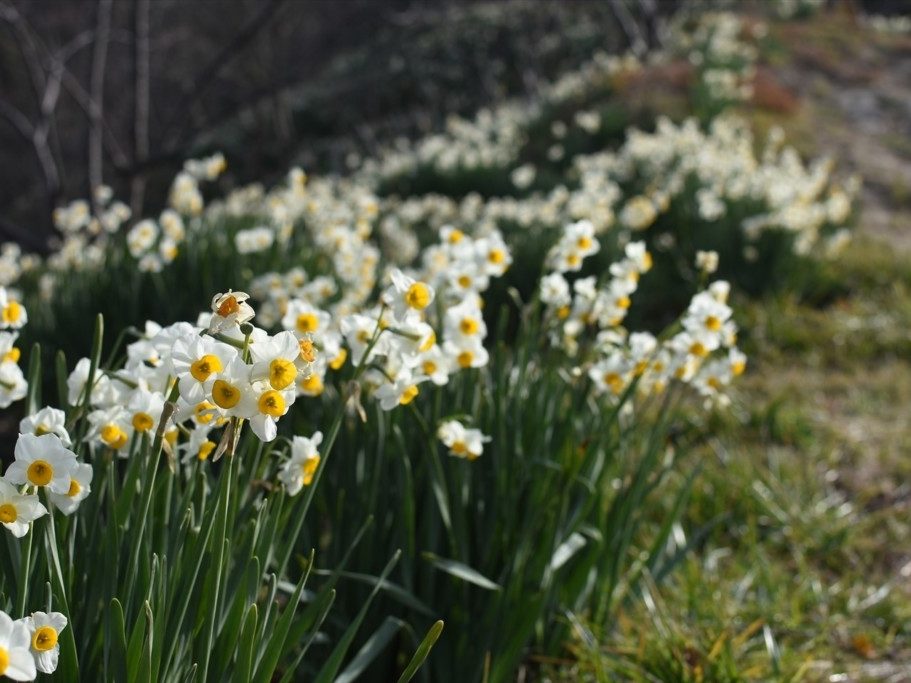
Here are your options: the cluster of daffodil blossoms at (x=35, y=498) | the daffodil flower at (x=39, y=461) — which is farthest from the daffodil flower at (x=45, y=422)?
the daffodil flower at (x=39, y=461)

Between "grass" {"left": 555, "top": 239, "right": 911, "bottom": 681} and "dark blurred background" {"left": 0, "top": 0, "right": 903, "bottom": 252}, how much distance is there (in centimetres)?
323

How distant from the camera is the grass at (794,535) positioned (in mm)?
2078

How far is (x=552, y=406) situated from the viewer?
2.08 metres

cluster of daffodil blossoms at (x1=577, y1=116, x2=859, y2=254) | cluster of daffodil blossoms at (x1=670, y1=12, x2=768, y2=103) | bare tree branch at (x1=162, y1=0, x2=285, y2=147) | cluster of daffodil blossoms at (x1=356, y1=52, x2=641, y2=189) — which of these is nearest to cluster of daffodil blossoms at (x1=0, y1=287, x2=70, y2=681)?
cluster of daffodil blossoms at (x1=577, y1=116, x2=859, y2=254)

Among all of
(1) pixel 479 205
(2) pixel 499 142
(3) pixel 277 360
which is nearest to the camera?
(3) pixel 277 360

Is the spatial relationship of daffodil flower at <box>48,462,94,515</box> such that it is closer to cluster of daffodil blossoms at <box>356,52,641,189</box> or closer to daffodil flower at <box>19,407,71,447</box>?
daffodil flower at <box>19,407,71,447</box>

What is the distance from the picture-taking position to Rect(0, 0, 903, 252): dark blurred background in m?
6.47

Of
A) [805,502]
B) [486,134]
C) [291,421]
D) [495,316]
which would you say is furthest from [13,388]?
[486,134]

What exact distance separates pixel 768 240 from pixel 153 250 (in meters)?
3.38

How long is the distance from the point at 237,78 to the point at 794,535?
373 inches

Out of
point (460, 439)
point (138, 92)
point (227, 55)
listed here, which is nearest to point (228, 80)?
point (138, 92)

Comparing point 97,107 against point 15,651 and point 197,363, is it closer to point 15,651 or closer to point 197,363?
point 197,363

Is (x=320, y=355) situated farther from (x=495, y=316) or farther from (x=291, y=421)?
(x=495, y=316)

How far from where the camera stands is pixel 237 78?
424 inches
